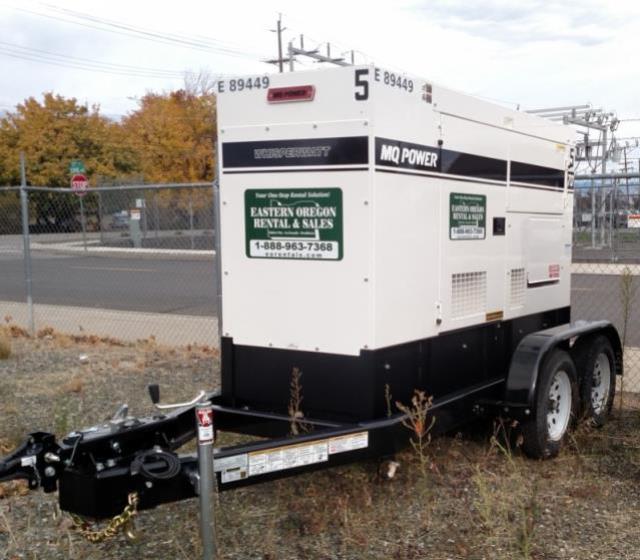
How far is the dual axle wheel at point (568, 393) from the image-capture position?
5109 millimetres

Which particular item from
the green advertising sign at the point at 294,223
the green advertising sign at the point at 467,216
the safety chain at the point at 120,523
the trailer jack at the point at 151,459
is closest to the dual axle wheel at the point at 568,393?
the green advertising sign at the point at 467,216

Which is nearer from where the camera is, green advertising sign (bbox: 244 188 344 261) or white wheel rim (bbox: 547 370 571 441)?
green advertising sign (bbox: 244 188 344 261)

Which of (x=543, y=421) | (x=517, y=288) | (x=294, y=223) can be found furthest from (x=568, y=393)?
(x=294, y=223)

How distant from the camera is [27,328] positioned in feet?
37.2

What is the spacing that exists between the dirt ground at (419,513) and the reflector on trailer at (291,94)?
91.4 inches

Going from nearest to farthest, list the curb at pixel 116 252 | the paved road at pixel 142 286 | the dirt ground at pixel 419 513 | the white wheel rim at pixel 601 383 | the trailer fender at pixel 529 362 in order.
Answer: the dirt ground at pixel 419 513 < the trailer fender at pixel 529 362 < the white wheel rim at pixel 601 383 < the paved road at pixel 142 286 < the curb at pixel 116 252

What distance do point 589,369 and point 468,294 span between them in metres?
1.47

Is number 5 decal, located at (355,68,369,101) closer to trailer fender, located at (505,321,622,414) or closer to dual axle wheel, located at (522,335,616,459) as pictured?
trailer fender, located at (505,321,622,414)

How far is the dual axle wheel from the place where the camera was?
5.11 metres

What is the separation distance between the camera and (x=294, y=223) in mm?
4418

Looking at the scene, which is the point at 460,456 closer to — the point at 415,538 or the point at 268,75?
the point at 415,538

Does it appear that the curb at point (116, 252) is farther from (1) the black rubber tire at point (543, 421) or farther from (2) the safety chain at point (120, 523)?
(2) the safety chain at point (120, 523)

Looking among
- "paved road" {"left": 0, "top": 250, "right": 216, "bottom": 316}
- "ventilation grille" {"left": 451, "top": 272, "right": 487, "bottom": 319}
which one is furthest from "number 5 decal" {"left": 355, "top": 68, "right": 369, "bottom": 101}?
"paved road" {"left": 0, "top": 250, "right": 216, "bottom": 316}

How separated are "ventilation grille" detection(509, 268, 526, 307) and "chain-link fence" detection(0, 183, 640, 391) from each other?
2.94ft
